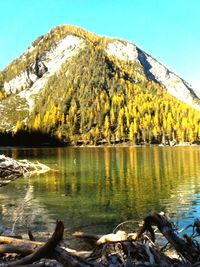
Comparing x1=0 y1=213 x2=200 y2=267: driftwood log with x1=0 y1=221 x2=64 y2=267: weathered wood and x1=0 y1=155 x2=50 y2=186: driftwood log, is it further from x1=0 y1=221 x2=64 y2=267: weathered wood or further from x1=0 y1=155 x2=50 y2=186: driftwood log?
x1=0 y1=155 x2=50 y2=186: driftwood log

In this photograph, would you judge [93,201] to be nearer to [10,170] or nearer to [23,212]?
[23,212]

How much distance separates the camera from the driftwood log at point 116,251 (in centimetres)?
812

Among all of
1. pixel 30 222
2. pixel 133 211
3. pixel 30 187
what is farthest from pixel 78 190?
pixel 30 222

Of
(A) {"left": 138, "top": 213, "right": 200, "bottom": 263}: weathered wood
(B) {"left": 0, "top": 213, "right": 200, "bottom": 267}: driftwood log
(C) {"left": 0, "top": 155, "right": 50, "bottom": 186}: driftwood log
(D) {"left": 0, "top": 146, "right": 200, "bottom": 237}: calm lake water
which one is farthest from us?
(C) {"left": 0, "top": 155, "right": 50, "bottom": 186}: driftwood log

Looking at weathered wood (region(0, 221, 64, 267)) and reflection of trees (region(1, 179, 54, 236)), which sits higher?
weathered wood (region(0, 221, 64, 267))

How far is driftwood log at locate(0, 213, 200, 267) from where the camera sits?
8117 mm

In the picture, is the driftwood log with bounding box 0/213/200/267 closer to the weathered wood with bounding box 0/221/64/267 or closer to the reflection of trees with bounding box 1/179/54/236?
the weathered wood with bounding box 0/221/64/267

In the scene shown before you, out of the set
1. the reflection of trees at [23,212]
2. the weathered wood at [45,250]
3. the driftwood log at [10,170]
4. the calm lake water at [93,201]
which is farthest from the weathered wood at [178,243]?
the driftwood log at [10,170]

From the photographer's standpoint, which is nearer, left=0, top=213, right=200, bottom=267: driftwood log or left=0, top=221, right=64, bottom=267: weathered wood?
left=0, top=221, right=64, bottom=267: weathered wood

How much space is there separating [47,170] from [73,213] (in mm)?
39459

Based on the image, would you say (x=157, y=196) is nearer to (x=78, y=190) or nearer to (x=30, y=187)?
(x=78, y=190)

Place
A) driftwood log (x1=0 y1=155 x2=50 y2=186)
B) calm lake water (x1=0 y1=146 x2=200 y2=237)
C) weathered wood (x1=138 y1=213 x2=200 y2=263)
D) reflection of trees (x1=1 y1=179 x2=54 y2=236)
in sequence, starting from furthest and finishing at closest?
1. driftwood log (x1=0 y1=155 x2=50 y2=186)
2. calm lake water (x1=0 y1=146 x2=200 y2=237)
3. reflection of trees (x1=1 y1=179 x2=54 y2=236)
4. weathered wood (x1=138 y1=213 x2=200 y2=263)

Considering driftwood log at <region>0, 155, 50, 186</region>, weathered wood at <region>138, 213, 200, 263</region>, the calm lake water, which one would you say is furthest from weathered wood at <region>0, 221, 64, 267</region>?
driftwood log at <region>0, 155, 50, 186</region>

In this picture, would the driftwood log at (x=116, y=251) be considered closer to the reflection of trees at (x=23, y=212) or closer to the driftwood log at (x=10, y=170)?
the reflection of trees at (x=23, y=212)
